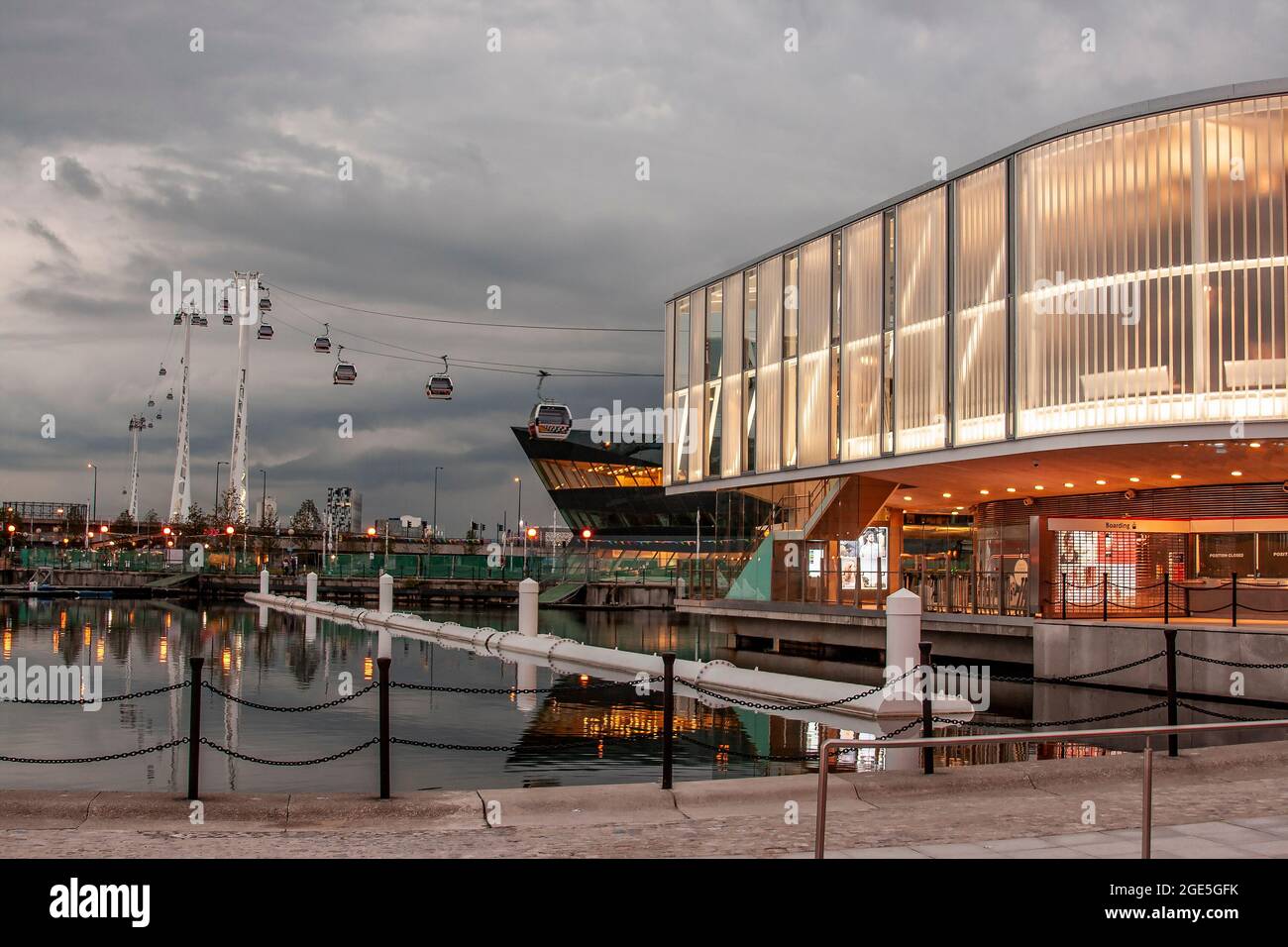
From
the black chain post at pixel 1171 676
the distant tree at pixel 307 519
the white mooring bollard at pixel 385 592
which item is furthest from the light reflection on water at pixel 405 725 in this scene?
the distant tree at pixel 307 519

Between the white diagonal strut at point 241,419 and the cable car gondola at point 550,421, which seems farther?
the white diagonal strut at point 241,419

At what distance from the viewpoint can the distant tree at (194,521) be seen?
395ft

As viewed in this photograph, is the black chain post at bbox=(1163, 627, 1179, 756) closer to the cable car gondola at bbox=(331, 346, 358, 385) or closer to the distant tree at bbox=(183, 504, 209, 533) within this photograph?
the cable car gondola at bbox=(331, 346, 358, 385)

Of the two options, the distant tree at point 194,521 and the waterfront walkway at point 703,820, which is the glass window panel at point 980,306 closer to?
the waterfront walkway at point 703,820

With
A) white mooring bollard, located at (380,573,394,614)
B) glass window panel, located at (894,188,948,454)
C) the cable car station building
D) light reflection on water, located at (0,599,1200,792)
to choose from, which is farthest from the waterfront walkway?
white mooring bollard, located at (380,573,394,614)

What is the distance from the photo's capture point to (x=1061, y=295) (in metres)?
28.2

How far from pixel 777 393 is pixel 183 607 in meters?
39.8

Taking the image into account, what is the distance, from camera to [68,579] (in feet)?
302

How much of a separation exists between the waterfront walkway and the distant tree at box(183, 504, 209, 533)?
11065cm

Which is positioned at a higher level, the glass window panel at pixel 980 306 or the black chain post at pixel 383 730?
the glass window panel at pixel 980 306

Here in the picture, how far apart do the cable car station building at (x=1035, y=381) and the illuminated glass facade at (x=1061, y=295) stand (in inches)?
2.0

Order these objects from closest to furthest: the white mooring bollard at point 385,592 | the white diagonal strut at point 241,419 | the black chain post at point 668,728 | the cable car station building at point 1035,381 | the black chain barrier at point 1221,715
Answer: the black chain post at point 668,728, the black chain barrier at point 1221,715, the cable car station building at point 1035,381, the white mooring bollard at point 385,592, the white diagonal strut at point 241,419

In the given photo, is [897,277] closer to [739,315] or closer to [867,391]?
[867,391]

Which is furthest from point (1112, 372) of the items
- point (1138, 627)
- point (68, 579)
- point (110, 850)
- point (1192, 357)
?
point (68, 579)
